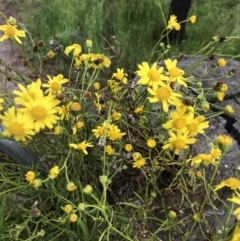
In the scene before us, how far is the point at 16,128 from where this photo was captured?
0.86 metres

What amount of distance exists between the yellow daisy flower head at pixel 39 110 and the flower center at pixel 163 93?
0.61 feet

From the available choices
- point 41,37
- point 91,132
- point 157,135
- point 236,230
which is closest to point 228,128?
point 157,135

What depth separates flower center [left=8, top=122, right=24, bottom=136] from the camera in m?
0.86

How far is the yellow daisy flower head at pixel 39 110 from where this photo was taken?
0.86 meters

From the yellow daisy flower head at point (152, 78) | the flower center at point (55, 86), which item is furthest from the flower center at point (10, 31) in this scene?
the yellow daisy flower head at point (152, 78)

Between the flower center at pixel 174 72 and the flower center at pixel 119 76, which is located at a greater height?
A: the flower center at pixel 174 72

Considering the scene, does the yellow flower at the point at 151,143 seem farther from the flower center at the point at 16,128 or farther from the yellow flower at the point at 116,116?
the flower center at the point at 16,128

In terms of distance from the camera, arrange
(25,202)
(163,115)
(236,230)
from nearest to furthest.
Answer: (236,230)
(163,115)
(25,202)

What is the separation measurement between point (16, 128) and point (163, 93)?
0.87 feet

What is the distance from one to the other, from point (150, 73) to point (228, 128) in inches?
16.3

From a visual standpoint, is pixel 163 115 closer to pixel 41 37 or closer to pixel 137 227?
pixel 137 227

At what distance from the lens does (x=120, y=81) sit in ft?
3.51

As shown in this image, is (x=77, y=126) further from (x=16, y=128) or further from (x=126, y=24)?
(x=126, y=24)

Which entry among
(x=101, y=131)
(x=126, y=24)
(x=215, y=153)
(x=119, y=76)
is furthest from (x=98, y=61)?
(x=126, y=24)
